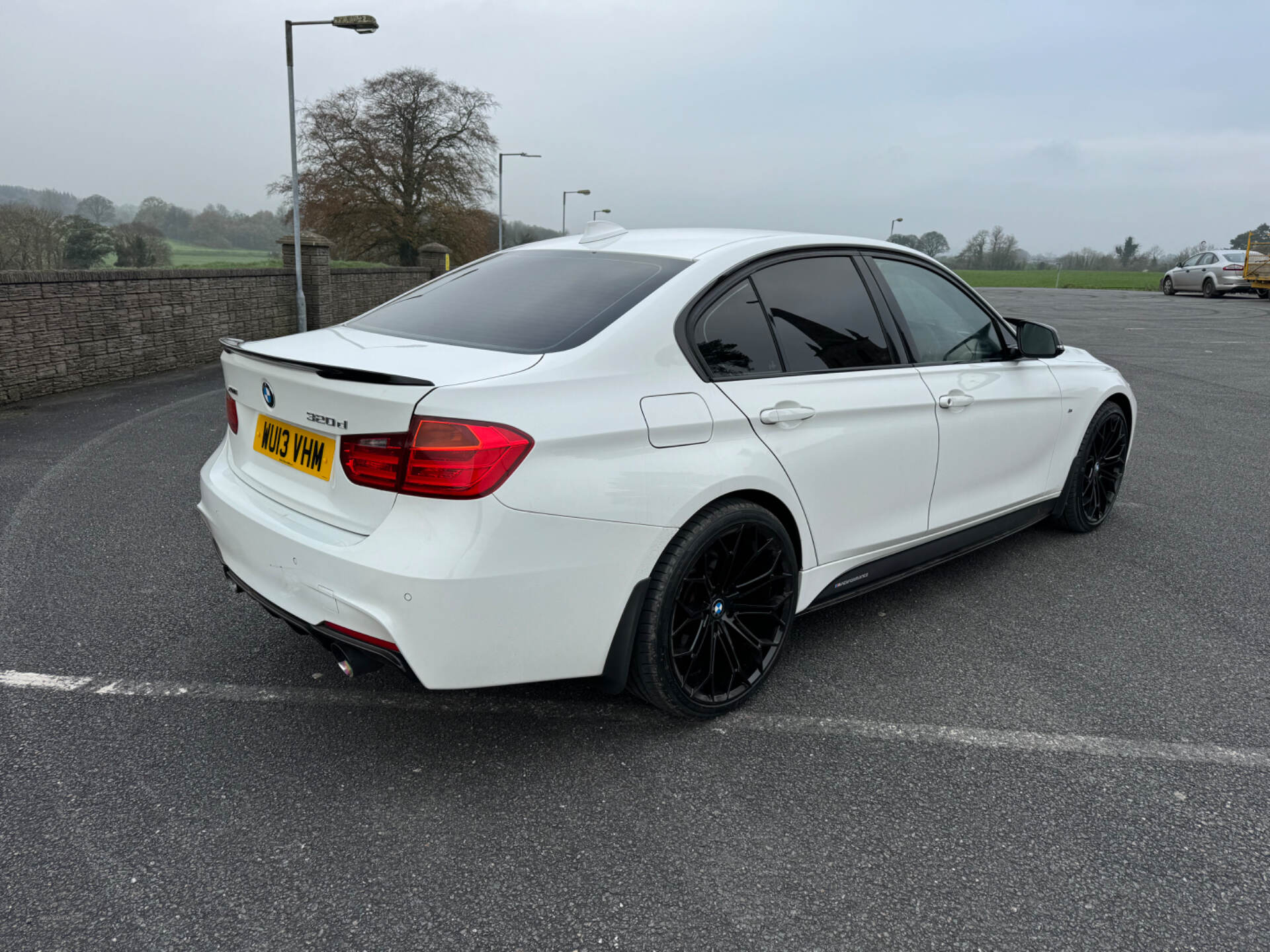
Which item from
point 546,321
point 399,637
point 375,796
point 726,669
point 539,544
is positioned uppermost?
point 546,321

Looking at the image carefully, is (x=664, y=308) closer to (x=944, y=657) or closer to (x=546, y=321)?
(x=546, y=321)

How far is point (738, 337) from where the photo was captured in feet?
9.76

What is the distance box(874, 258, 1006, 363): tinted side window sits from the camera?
12.0ft

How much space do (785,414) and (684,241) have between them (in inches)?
31.4

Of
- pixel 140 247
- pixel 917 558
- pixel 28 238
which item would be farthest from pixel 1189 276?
pixel 917 558

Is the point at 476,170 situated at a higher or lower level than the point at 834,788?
higher

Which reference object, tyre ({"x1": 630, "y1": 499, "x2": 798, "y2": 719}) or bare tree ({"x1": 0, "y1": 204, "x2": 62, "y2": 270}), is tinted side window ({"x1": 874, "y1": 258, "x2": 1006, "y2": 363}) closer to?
tyre ({"x1": 630, "y1": 499, "x2": 798, "y2": 719})

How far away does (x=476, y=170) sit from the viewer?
49.2 meters

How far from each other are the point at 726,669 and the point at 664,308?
1184mm

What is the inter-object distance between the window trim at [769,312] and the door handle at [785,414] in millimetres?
121

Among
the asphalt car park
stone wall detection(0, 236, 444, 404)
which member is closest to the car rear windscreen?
the asphalt car park

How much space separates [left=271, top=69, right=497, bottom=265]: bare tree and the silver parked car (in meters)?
33.4

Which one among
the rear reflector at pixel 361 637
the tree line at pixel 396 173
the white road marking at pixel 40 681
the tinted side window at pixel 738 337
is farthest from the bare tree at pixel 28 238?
the tree line at pixel 396 173

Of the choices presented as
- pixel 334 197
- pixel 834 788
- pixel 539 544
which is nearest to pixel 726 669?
pixel 834 788
